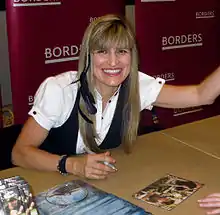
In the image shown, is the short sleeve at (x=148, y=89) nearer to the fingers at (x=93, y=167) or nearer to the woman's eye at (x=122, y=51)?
the woman's eye at (x=122, y=51)

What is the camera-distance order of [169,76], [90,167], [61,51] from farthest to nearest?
[169,76], [61,51], [90,167]

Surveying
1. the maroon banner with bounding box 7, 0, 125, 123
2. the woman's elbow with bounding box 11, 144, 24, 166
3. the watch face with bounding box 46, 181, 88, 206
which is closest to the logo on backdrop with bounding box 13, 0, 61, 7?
the maroon banner with bounding box 7, 0, 125, 123

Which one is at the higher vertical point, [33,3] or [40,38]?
[33,3]

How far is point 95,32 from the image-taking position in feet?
5.43

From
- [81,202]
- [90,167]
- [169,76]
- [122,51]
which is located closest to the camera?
[81,202]

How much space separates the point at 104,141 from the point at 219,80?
1.84 ft

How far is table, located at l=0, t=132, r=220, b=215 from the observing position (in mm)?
1370

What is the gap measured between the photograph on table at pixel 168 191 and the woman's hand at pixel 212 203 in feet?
0.20

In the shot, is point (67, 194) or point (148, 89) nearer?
point (67, 194)

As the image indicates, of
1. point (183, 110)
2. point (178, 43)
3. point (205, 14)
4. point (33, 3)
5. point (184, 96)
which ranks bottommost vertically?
point (183, 110)

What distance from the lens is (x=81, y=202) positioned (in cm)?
128

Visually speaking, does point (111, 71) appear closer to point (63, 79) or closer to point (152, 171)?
point (63, 79)

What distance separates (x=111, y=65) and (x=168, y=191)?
0.57m

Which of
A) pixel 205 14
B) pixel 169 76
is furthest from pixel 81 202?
pixel 205 14
